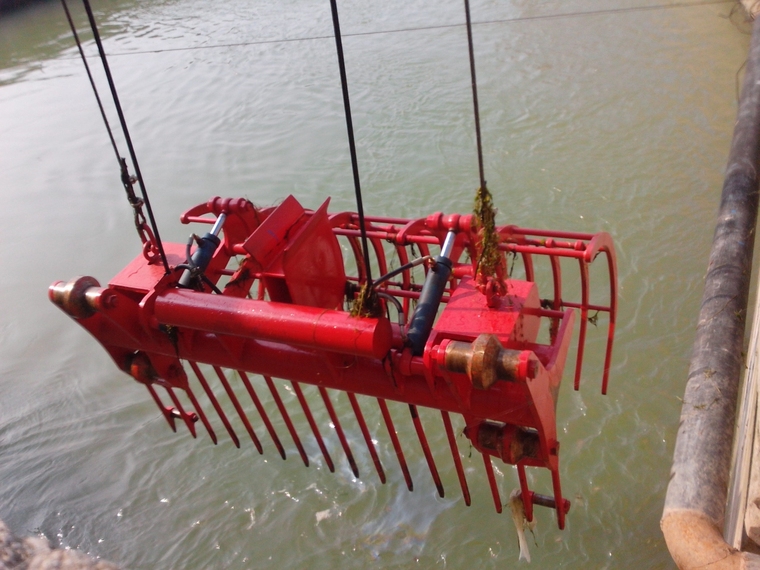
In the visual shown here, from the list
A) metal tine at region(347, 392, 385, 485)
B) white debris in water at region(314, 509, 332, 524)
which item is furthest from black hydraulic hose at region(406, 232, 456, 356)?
white debris in water at region(314, 509, 332, 524)

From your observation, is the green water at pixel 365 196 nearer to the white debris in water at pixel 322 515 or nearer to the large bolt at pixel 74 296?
the white debris in water at pixel 322 515

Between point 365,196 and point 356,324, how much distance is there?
476cm

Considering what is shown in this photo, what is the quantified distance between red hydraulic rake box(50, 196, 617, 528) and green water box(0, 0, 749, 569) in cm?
70

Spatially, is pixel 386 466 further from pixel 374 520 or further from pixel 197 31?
pixel 197 31

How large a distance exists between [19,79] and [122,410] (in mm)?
10748

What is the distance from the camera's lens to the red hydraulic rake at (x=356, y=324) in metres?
2.62

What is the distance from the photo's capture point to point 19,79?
1287 centimetres

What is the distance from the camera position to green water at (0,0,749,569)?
13.1ft

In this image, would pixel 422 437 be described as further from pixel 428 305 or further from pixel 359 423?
pixel 428 305

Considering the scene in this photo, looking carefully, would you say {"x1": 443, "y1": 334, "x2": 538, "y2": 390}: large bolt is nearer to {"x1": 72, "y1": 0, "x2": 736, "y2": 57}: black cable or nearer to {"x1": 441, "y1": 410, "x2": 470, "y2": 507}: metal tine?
{"x1": 441, "y1": 410, "x2": 470, "y2": 507}: metal tine

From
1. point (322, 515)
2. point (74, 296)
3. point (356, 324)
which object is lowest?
point (322, 515)

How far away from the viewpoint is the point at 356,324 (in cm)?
257

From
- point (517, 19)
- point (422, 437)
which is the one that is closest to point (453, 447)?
point (422, 437)

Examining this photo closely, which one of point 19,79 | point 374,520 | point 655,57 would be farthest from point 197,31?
point 374,520
